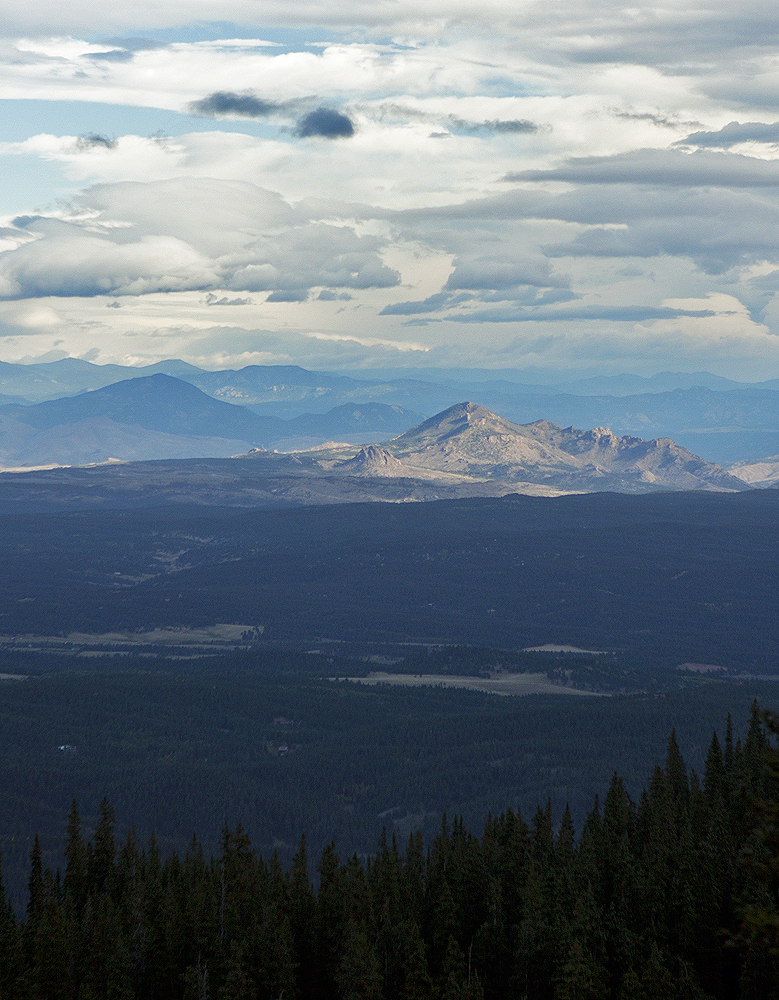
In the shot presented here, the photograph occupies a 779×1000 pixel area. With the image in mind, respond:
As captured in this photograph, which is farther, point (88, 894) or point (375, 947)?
point (88, 894)

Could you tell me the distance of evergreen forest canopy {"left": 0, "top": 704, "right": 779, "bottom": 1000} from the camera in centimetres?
7369

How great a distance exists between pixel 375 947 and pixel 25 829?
10964 centimetres

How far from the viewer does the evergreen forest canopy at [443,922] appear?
73688 mm

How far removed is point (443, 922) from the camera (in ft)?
282

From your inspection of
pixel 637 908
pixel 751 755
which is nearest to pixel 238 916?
pixel 637 908

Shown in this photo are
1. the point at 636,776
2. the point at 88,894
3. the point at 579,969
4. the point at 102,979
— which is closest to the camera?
the point at 579,969

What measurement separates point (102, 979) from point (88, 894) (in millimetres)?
23125

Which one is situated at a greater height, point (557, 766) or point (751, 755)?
point (751, 755)

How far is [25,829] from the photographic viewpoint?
173125 mm

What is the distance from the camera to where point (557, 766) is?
655 feet

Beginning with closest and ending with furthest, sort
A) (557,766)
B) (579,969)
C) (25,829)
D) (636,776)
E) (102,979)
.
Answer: (579,969)
(102,979)
(25,829)
(636,776)
(557,766)

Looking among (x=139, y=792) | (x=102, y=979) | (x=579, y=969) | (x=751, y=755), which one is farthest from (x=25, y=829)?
(x=579, y=969)

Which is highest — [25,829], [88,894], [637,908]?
[637,908]

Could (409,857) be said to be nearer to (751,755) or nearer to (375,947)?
(375,947)
